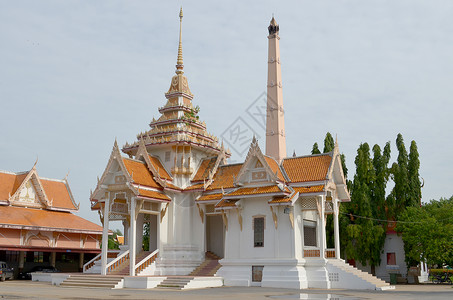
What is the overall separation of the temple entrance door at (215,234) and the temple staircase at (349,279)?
7.28 m

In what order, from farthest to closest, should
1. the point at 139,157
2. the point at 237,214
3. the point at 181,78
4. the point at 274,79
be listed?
1. the point at 274,79
2. the point at 181,78
3. the point at 139,157
4. the point at 237,214

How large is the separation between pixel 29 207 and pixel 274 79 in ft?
63.1

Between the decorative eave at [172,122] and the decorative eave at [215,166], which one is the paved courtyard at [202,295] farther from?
the decorative eave at [172,122]

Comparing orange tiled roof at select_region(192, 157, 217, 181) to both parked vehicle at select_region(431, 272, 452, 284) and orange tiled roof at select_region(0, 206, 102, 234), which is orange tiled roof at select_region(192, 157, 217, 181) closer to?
orange tiled roof at select_region(0, 206, 102, 234)

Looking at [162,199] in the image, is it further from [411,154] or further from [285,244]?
[411,154]

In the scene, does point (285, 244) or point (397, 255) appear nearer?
point (285, 244)

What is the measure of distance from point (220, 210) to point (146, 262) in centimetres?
449

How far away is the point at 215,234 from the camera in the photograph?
26.9 meters

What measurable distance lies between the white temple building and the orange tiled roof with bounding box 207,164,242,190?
7cm

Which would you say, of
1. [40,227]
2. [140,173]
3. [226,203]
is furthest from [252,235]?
[40,227]

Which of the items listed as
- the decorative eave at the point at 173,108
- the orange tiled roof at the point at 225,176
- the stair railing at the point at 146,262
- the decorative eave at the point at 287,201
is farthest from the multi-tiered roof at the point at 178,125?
the decorative eave at the point at 287,201

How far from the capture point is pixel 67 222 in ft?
102

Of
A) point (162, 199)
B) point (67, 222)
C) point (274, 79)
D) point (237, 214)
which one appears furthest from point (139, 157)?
point (274, 79)

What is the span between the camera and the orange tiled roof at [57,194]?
3306 cm
